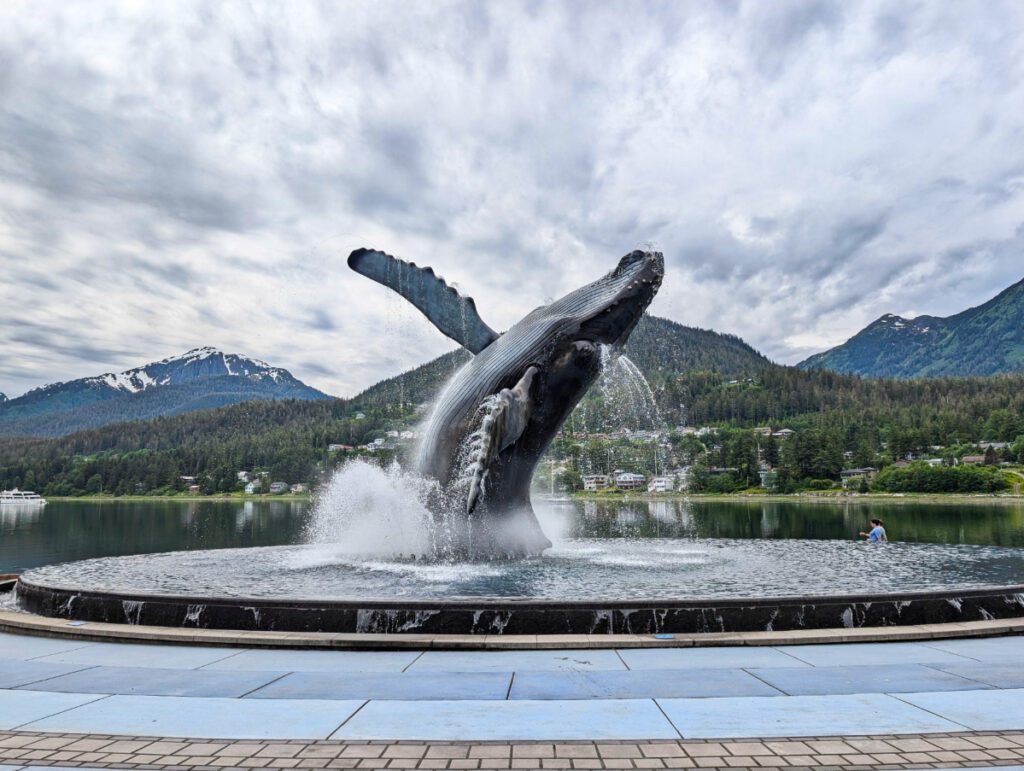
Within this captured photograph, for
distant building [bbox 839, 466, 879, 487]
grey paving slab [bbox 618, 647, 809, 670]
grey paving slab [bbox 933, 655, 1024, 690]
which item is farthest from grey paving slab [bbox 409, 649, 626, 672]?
distant building [bbox 839, 466, 879, 487]

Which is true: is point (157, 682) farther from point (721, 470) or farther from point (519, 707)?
point (721, 470)

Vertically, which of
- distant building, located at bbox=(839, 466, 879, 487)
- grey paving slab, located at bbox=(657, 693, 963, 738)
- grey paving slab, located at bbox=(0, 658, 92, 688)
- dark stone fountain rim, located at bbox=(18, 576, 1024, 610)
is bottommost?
grey paving slab, located at bbox=(657, 693, 963, 738)

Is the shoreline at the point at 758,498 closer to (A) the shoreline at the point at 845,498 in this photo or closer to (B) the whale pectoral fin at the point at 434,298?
(A) the shoreline at the point at 845,498

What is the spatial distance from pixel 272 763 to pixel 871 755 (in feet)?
13.8

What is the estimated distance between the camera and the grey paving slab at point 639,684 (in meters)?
6.82

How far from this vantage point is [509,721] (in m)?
5.98

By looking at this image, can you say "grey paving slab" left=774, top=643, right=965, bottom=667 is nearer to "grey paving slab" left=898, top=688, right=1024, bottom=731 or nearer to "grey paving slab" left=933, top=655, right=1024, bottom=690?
"grey paving slab" left=933, top=655, right=1024, bottom=690

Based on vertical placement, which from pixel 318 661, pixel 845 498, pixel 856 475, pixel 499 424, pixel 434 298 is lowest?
pixel 845 498

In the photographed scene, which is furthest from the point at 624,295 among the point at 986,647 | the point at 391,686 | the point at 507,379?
the point at 391,686

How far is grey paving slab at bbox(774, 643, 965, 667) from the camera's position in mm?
8180

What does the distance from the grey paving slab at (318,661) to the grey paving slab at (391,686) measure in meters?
0.31

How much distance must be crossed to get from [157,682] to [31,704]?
1.13 meters

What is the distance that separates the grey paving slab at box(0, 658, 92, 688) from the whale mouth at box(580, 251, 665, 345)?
11085 mm

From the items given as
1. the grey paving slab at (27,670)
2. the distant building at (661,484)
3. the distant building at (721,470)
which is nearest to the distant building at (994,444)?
the distant building at (721,470)
